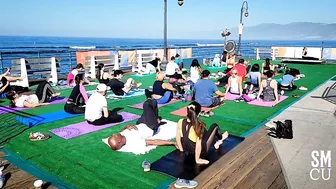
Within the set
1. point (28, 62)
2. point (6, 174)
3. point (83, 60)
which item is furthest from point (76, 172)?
point (83, 60)

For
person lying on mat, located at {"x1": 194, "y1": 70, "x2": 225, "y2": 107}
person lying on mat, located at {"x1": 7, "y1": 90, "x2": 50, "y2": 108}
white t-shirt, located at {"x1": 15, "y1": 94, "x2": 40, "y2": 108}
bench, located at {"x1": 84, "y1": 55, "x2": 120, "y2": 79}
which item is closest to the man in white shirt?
bench, located at {"x1": 84, "y1": 55, "x2": 120, "y2": 79}

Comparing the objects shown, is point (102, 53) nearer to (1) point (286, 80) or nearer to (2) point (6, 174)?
(1) point (286, 80)

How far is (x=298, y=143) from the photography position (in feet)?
17.7

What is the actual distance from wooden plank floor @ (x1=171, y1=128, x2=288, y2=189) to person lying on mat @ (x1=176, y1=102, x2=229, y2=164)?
325mm

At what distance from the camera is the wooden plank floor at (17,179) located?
3.73 metres

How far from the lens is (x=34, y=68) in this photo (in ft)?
38.8

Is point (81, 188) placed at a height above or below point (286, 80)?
below

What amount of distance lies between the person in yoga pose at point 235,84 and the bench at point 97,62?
7831 mm

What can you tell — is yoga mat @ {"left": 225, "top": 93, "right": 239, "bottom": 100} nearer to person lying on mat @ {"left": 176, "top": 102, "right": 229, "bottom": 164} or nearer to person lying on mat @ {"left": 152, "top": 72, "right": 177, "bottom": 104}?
person lying on mat @ {"left": 152, "top": 72, "right": 177, "bottom": 104}

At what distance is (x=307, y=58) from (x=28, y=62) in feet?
70.3

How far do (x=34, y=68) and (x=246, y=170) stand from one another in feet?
36.1

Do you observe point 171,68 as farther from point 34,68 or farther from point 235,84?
point 34,68

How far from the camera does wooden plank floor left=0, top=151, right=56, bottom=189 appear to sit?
12.2 feet

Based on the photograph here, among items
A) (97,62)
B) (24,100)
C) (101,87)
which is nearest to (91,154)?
(101,87)
